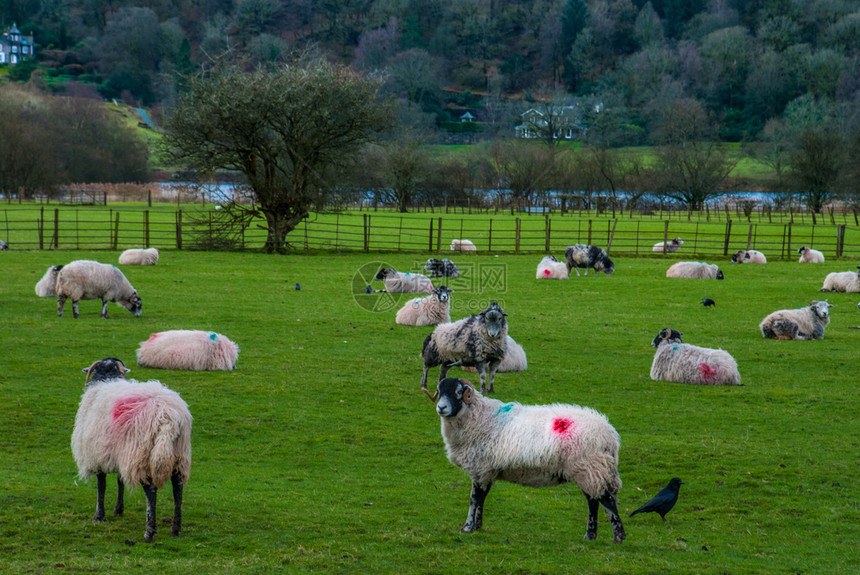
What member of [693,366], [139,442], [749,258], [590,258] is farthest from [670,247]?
[139,442]

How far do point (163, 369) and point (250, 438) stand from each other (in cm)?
354

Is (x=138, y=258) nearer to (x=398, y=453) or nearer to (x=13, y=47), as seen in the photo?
(x=398, y=453)

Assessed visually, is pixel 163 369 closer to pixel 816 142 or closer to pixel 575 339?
pixel 575 339

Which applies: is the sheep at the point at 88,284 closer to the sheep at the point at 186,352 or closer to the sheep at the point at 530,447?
the sheep at the point at 186,352

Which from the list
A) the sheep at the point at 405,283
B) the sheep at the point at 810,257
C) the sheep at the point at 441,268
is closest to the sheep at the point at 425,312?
the sheep at the point at 405,283

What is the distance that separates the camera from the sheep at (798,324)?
16.1 metres

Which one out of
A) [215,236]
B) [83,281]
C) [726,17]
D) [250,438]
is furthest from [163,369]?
[726,17]

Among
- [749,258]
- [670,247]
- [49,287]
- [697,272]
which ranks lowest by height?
[49,287]

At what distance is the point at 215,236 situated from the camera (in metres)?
32.9

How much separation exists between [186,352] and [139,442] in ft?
Answer: 20.6

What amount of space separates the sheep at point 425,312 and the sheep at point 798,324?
21.3 feet

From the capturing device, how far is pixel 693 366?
12188 millimetres

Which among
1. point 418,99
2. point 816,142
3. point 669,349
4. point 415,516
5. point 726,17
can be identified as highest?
point 726,17

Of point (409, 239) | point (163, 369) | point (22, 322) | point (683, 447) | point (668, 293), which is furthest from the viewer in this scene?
point (409, 239)
